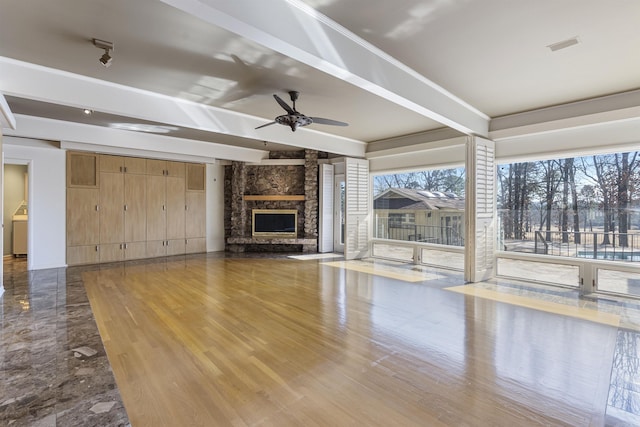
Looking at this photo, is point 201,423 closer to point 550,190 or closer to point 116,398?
point 116,398

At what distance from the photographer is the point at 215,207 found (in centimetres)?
924

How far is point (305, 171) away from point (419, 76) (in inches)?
205

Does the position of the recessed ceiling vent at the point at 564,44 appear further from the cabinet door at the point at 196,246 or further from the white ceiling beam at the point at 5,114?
the cabinet door at the point at 196,246

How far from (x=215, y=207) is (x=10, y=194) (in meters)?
→ 4.93

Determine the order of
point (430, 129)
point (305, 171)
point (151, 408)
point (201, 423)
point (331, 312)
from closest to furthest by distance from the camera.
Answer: point (201, 423)
point (151, 408)
point (331, 312)
point (430, 129)
point (305, 171)

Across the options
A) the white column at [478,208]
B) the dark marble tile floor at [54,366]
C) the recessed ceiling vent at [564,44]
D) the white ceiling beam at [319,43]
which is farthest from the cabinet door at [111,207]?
the recessed ceiling vent at [564,44]

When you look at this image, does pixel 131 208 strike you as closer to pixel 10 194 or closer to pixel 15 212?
pixel 15 212

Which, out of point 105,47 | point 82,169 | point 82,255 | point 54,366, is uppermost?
point 105,47

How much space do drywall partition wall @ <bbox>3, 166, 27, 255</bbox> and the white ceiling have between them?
13.9 ft

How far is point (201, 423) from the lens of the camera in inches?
74.0

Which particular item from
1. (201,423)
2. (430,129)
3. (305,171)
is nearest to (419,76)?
(430,129)

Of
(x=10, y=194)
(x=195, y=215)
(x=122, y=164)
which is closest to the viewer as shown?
(x=122, y=164)

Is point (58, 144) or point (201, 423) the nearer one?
point (201, 423)

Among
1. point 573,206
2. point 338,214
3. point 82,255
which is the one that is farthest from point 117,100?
point 573,206
